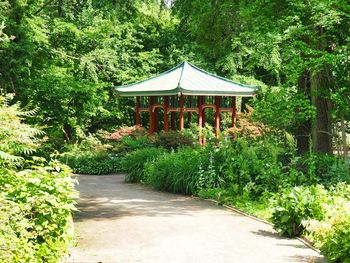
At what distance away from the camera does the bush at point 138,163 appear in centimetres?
1562

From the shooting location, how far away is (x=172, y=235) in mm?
8016

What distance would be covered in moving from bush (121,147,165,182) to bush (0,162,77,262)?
873 cm

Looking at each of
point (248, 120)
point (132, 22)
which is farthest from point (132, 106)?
point (248, 120)

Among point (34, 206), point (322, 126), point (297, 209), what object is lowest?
point (297, 209)

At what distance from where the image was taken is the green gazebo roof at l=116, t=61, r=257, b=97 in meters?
20.2

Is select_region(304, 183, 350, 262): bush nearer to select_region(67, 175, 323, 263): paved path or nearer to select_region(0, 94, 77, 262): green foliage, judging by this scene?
select_region(67, 175, 323, 263): paved path

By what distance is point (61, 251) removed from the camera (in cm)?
618

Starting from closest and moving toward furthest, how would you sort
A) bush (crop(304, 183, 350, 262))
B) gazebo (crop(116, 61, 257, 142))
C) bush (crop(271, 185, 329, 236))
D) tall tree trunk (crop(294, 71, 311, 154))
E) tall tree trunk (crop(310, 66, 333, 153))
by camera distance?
bush (crop(304, 183, 350, 262))
bush (crop(271, 185, 329, 236))
tall tree trunk (crop(310, 66, 333, 153))
tall tree trunk (crop(294, 71, 311, 154))
gazebo (crop(116, 61, 257, 142))

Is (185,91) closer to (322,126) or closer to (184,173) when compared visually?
(322,126)

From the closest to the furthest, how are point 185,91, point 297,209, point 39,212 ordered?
1. point 39,212
2. point 297,209
3. point 185,91

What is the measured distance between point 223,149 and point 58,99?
457 inches

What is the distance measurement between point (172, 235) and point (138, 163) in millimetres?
7959

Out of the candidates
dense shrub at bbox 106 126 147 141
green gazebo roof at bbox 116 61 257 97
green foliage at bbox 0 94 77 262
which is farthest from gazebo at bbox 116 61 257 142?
green foliage at bbox 0 94 77 262

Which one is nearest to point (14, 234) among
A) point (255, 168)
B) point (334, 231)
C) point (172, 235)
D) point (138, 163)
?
point (172, 235)
